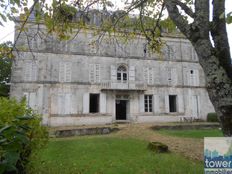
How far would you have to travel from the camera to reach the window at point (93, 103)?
69.8 feet

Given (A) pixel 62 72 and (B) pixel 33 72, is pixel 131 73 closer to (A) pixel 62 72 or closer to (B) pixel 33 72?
(A) pixel 62 72

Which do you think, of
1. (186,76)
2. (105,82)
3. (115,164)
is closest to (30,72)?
(105,82)

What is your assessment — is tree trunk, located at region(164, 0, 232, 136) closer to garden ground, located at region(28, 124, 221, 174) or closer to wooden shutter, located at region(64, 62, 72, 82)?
garden ground, located at region(28, 124, 221, 174)

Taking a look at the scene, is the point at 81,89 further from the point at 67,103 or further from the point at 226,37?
the point at 226,37

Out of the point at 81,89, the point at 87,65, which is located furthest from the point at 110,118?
the point at 87,65

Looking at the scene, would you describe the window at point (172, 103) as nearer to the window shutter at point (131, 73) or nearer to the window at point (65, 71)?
the window shutter at point (131, 73)

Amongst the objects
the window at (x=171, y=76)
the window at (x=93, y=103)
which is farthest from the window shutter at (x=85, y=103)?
the window at (x=171, y=76)

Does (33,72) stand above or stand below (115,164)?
above

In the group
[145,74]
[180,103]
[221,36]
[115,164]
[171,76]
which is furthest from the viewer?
[171,76]

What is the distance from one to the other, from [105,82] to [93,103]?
2159 millimetres

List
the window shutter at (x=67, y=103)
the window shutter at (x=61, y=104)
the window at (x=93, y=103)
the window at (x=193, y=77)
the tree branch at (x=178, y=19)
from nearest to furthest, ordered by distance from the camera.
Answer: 1. the tree branch at (x=178, y=19)
2. the window shutter at (x=61, y=104)
3. the window shutter at (x=67, y=103)
4. the window at (x=93, y=103)
5. the window at (x=193, y=77)

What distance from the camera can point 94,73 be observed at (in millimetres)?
20922

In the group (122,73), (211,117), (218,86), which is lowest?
(211,117)

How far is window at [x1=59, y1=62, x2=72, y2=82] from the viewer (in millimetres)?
20172
